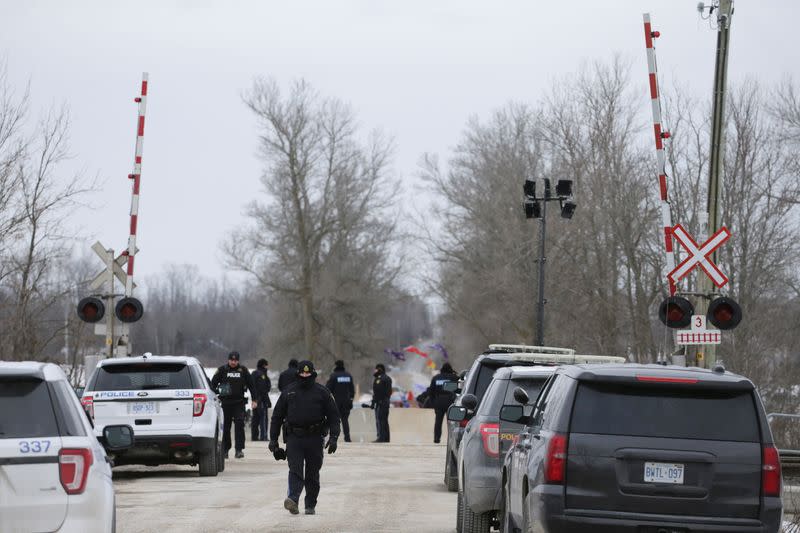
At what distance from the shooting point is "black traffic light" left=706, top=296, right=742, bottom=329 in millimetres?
20516

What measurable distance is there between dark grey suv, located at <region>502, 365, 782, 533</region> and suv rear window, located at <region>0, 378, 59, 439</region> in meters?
3.30

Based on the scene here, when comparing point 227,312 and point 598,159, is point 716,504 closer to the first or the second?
point 598,159

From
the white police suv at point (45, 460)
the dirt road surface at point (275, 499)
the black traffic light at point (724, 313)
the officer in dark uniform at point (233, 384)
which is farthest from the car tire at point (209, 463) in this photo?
the white police suv at point (45, 460)

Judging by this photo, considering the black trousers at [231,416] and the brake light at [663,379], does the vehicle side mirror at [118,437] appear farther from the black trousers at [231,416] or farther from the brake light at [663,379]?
the black trousers at [231,416]

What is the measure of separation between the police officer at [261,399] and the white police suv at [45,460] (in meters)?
22.9

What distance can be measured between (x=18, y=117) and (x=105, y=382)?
29.5 ft

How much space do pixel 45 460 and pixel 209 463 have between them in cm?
1429

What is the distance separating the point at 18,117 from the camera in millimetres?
28281

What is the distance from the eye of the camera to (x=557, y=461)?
9602 millimetres

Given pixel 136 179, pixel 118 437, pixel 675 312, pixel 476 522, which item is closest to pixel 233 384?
pixel 136 179

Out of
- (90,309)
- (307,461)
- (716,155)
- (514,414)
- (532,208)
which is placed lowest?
(307,461)

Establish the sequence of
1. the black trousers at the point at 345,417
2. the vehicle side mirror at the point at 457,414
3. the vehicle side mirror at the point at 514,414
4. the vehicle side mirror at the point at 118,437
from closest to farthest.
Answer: the vehicle side mirror at the point at 118,437 < the vehicle side mirror at the point at 514,414 < the vehicle side mirror at the point at 457,414 < the black trousers at the point at 345,417

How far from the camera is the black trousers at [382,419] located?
3538cm

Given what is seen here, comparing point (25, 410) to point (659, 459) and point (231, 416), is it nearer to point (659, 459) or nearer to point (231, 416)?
point (659, 459)
